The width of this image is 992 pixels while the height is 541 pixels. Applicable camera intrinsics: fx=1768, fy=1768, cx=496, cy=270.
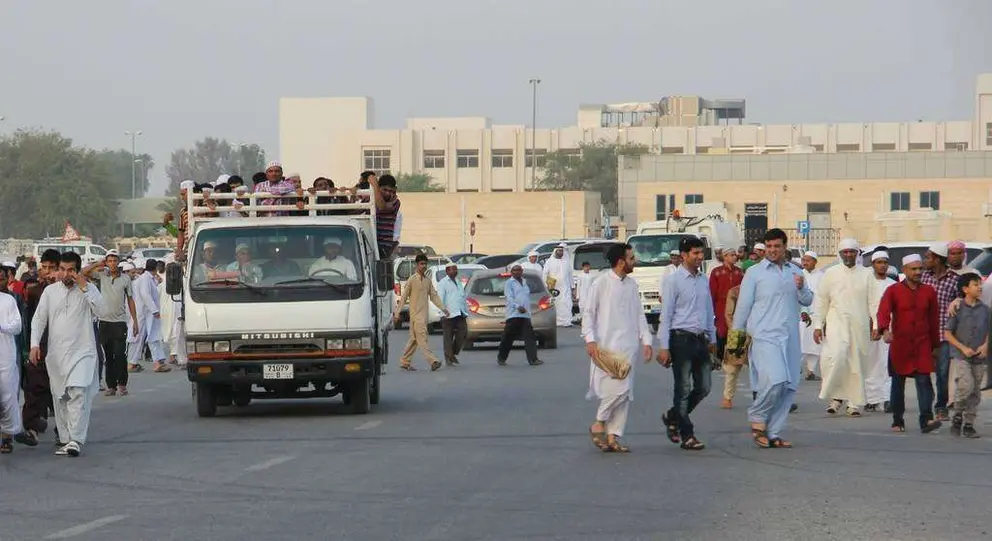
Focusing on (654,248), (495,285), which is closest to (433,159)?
(654,248)

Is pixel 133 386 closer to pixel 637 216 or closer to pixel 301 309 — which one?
pixel 301 309

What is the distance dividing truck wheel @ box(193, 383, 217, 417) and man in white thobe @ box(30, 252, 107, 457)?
3145 millimetres

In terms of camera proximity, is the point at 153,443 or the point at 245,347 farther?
the point at 245,347

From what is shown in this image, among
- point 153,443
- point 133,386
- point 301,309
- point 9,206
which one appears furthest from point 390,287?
point 9,206

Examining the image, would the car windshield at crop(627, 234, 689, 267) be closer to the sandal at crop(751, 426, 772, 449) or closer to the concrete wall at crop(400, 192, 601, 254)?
the sandal at crop(751, 426, 772, 449)

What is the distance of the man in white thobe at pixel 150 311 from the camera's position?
28.8 meters

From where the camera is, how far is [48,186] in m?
121

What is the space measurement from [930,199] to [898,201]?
1.54 meters

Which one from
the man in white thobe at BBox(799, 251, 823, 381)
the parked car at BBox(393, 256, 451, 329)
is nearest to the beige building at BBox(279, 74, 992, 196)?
the parked car at BBox(393, 256, 451, 329)

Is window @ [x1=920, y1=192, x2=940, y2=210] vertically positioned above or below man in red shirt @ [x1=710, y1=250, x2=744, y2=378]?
above

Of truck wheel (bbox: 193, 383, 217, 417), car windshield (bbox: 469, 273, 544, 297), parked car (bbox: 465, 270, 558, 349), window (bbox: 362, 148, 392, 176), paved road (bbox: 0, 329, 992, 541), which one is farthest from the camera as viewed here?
window (bbox: 362, 148, 392, 176)

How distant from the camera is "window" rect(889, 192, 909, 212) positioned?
3378 inches

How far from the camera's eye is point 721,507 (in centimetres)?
1120

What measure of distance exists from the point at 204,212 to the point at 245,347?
74.5 inches
